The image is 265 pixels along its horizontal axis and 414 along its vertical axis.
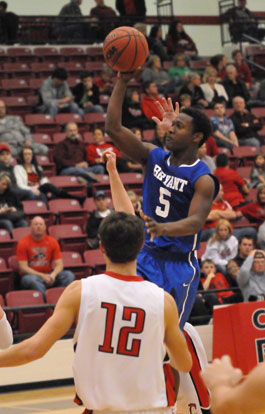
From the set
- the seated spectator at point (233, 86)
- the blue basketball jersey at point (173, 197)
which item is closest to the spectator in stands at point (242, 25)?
the seated spectator at point (233, 86)

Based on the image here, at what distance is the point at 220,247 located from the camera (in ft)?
31.3

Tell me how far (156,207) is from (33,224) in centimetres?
425

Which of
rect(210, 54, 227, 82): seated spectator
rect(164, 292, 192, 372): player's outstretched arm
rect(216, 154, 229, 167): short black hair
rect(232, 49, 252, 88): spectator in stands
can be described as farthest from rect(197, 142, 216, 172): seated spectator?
rect(164, 292, 192, 372): player's outstretched arm

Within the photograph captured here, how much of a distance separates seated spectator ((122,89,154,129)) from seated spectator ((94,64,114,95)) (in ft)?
3.27

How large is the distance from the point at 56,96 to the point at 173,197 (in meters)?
8.96

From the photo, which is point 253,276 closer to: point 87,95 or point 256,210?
point 256,210

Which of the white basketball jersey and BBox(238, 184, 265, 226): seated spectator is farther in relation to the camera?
BBox(238, 184, 265, 226): seated spectator

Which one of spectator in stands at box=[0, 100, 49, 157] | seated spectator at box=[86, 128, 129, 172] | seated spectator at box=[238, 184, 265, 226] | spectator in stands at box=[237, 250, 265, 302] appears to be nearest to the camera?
spectator in stands at box=[237, 250, 265, 302]

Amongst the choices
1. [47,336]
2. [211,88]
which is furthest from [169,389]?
[211,88]

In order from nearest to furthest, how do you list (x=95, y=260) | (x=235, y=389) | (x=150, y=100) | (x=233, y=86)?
1. (x=235, y=389)
2. (x=95, y=260)
3. (x=150, y=100)
4. (x=233, y=86)

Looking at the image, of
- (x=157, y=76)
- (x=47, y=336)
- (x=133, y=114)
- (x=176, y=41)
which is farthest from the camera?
(x=176, y=41)

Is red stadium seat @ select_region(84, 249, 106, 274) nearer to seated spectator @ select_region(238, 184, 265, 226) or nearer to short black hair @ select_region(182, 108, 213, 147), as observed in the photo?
seated spectator @ select_region(238, 184, 265, 226)

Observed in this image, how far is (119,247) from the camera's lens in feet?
10.7

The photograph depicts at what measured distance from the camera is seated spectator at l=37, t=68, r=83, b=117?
42.9ft
